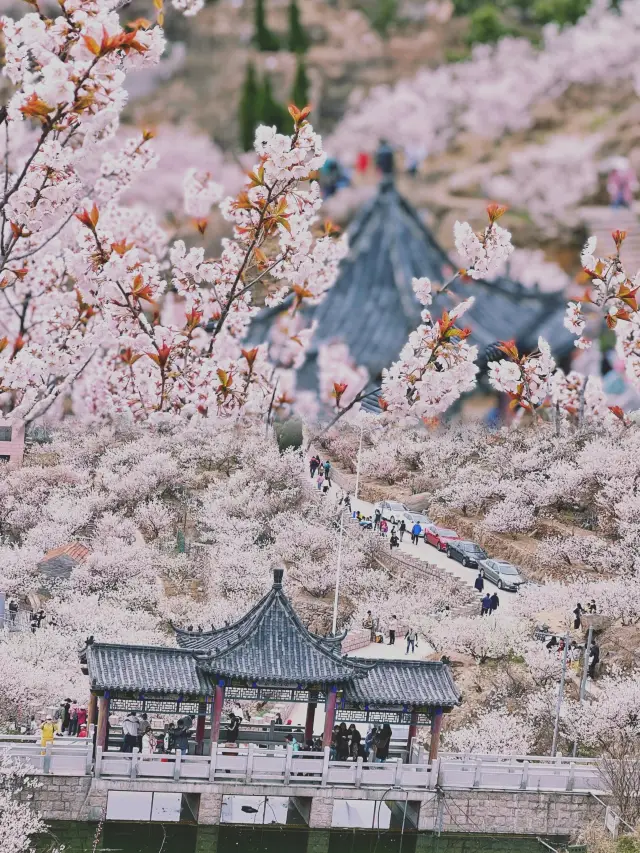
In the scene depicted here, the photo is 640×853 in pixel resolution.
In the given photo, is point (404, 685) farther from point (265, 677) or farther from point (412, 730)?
point (265, 677)

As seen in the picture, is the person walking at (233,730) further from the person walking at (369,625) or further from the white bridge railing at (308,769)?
the person walking at (369,625)

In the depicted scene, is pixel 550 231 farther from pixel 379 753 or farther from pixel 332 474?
pixel 379 753

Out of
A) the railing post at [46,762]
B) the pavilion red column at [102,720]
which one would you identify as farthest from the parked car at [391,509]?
the railing post at [46,762]

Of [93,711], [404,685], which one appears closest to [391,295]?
[404,685]

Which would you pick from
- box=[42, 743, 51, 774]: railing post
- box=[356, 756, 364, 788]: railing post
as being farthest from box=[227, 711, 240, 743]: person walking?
box=[42, 743, 51, 774]: railing post

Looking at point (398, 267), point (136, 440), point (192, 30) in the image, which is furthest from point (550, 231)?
point (136, 440)

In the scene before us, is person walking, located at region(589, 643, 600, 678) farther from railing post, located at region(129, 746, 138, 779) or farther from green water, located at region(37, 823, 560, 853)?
railing post, located at region(129, 746, 138, 779)
